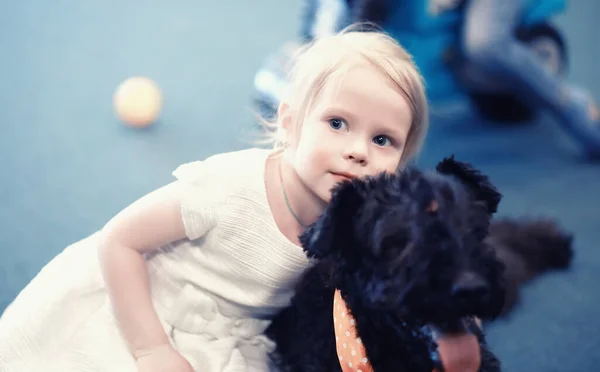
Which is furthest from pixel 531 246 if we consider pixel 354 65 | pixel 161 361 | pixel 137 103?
pixel 137 103

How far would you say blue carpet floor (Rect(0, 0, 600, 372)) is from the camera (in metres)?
1.32

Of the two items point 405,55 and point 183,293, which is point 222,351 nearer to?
point 183,293

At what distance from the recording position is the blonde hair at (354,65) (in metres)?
0.83

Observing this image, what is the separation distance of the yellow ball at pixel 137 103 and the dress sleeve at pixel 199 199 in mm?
954

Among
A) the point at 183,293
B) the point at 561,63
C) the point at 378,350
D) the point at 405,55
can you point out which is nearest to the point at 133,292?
the point at 183,293

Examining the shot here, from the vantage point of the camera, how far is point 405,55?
89 cm

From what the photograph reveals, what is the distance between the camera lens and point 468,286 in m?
0.60

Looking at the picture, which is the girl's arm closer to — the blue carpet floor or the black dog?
the black dog

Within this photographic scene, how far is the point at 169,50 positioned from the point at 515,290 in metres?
1.44

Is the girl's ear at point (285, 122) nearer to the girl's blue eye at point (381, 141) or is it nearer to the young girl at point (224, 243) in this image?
the young girl at point (224, 243)

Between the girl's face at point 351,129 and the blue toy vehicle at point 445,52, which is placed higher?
the blue toy vehicle at point 445,52

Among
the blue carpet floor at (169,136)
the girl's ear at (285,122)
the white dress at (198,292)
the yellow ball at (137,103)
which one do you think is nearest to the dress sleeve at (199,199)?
the white dress at (198,292)

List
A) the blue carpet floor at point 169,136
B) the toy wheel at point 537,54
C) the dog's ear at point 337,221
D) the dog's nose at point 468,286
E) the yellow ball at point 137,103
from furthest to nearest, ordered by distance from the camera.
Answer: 1. the toy wheel at point 537,54
2. the yellow ball at point 137,103
3. the blue carpet floor at point 169,136
4. the dog's ear at point 337,221
5. the dog's nose at point 468,286

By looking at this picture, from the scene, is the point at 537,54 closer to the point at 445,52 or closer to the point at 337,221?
the point at 445,52
